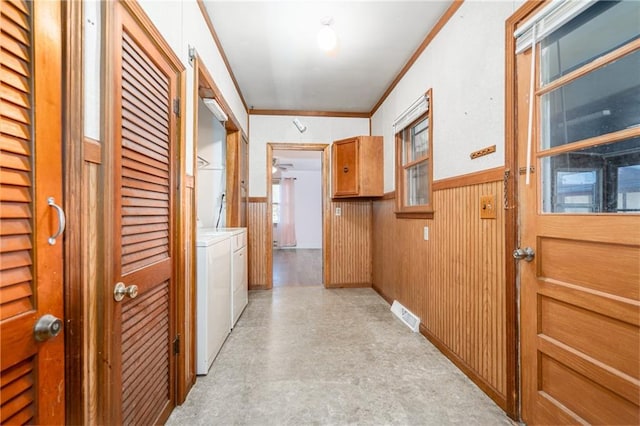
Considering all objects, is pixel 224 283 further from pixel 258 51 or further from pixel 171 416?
pixel 258 51

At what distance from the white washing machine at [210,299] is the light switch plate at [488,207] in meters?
1.87

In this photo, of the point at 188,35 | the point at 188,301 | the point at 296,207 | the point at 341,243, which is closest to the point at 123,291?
Answer: the point at 188,301

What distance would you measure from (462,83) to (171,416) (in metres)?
2.81

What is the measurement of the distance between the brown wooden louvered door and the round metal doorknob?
0.90 ft

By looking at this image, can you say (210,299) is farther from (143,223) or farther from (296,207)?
(296,207)

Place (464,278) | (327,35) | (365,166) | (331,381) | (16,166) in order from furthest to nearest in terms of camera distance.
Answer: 1. (365,166)
2. (327,35)
3. (464,278)
4. (331,381)
5. (16,166)

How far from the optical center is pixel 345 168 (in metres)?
3.92

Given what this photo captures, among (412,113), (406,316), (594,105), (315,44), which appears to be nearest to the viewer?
(594,105)

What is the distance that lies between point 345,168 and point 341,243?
45.1 inches

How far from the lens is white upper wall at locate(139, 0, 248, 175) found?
141 cm

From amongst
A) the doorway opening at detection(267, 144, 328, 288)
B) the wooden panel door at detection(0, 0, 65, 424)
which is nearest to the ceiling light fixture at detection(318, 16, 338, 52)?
the wooden panel door at detection(0, 0, 65, 424)

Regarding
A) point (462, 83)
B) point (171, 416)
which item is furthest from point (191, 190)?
point (462, 83)

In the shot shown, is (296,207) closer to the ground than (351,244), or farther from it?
farther from it

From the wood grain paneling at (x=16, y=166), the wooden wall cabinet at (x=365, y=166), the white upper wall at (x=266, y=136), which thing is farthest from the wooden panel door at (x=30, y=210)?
the white upper wall at (x=266, y=136)
